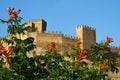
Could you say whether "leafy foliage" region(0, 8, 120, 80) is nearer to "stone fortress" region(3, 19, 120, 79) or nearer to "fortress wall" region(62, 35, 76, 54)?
"stone fortress" region(3, 19, 120, 79)

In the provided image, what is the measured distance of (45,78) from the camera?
22.5 meters

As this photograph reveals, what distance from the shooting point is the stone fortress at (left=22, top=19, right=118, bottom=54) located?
206ft

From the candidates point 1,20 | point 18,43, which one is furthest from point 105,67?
point 1,20

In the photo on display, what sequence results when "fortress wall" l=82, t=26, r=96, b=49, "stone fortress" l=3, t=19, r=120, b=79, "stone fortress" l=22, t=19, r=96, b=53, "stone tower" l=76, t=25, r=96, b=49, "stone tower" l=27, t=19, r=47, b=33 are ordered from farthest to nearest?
"stone tower" l=27, t=19, r=47, b=33 → "stone tower" l=76, t=25, r=96, b=49 → "fortress wall" l=82, t=26, r=96, b=49 → "stone fortress" l=22, t=19, r=96, b=53 → "stone fortress" l=3, t=19, r=120, b=79

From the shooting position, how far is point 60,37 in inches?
2534

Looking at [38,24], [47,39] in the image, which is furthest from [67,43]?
[38,24]

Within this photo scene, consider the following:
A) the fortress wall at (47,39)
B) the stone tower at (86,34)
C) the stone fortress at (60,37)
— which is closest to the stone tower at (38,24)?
the stone fortress at (60,37)

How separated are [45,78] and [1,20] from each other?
4.64m

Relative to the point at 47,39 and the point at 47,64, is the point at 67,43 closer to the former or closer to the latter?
the point at 47,39

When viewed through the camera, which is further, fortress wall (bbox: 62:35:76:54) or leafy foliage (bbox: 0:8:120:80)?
fortress wall (bbox: 62:35:76:54)

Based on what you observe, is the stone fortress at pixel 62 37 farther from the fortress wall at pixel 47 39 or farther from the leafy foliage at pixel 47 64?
the leafy foliage at pixel 47 64

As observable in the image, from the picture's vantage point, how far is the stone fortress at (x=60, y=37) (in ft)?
206

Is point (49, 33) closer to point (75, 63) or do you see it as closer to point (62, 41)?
point (62, 41)

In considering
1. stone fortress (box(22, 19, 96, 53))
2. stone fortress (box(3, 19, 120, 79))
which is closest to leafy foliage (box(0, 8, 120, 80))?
stone fortress (box(3, 19, 120, 79))
